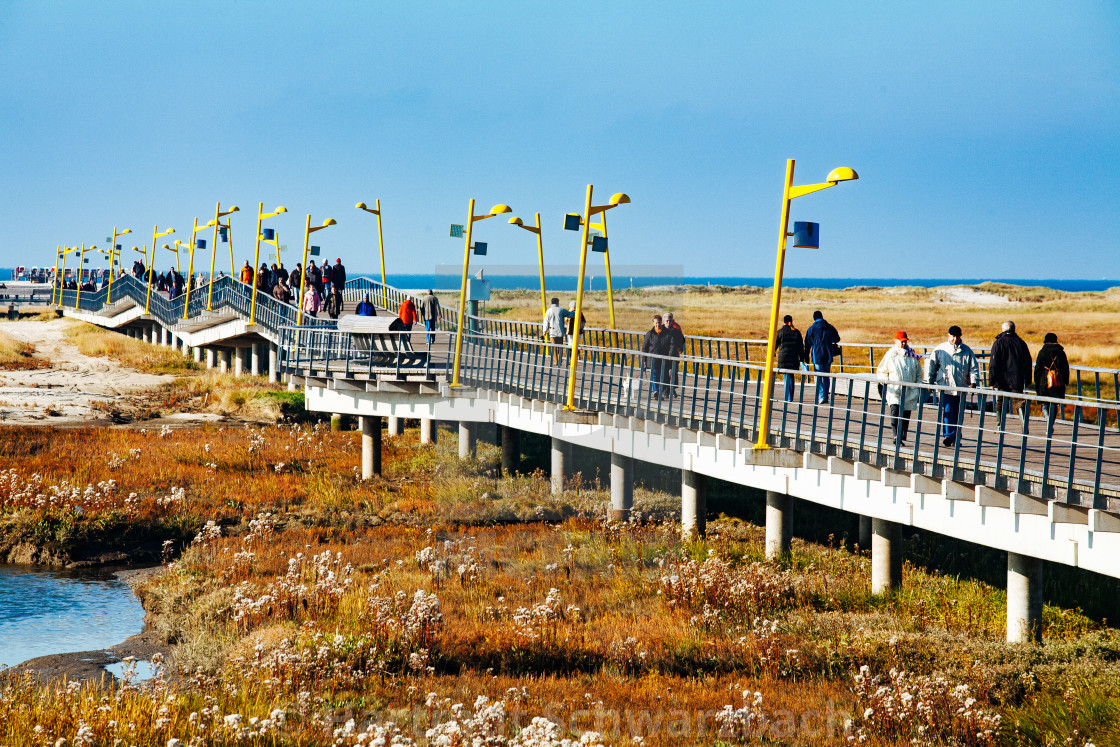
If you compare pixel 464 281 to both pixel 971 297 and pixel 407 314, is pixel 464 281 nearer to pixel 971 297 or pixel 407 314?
pixel 407 314

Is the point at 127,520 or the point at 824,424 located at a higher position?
the point at 824,424

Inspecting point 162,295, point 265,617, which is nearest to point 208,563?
point 265,617

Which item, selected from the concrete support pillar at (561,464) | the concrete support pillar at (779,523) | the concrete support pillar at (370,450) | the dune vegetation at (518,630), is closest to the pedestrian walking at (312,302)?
the concrete support pillar at (370,450)

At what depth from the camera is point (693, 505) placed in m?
17.7

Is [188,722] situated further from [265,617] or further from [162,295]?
[162,295]

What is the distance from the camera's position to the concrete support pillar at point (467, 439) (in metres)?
26.2

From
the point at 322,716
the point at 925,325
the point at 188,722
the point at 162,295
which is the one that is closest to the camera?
the point at 188,722

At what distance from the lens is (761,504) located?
21844 millimetres

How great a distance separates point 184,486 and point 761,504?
12.3 meters

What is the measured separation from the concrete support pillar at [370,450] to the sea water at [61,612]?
24.9 ft

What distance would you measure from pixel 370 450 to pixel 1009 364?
1491 cm

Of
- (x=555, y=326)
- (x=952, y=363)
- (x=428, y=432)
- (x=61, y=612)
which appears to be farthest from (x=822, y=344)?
(x=428, y=432)

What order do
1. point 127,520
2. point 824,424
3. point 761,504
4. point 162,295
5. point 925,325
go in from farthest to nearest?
point 925,325 → point 162,295 → point 761,504 → point 127,520 → point 824,424

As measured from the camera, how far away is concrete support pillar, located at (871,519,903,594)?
1393 cm
